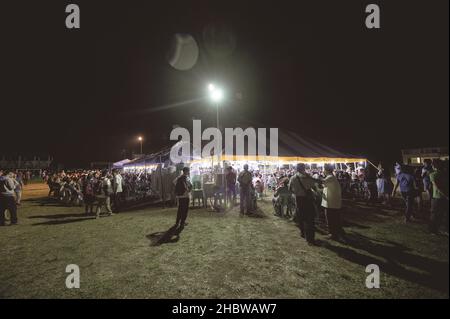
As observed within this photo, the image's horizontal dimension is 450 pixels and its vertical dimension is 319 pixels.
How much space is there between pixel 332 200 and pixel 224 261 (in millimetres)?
3344

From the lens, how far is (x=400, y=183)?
309 inches

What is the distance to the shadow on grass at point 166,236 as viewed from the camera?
21.7 ft

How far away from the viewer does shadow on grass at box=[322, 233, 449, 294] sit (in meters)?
4.05

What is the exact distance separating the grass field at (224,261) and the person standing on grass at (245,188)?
1740 millimetres

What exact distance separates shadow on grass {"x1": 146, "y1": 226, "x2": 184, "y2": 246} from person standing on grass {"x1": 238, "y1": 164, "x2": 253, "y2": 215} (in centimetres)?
329

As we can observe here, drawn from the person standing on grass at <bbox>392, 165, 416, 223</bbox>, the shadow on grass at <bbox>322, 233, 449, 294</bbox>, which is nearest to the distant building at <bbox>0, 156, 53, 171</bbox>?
the shadow on grass at <bbox>322, 233, 449, 294</bbox>

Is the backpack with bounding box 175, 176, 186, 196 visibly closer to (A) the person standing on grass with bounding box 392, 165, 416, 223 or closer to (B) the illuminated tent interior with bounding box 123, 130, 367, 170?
(B) the illuminated tent interior with bounding box 123, 130, 367, 170

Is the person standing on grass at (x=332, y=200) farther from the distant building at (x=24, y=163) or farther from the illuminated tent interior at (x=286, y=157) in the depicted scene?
the distant building at (x=24, y=163)

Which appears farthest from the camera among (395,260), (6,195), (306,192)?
(6,195)

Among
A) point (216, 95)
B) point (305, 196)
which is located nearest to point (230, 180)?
point (216, 95)

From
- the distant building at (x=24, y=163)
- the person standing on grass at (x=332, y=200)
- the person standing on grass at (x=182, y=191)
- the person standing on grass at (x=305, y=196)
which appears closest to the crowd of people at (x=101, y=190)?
the person standing on grass at (x=182, y=191)

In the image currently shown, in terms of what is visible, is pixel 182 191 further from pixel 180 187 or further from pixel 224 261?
pixel 224 261

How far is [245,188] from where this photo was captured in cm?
998
